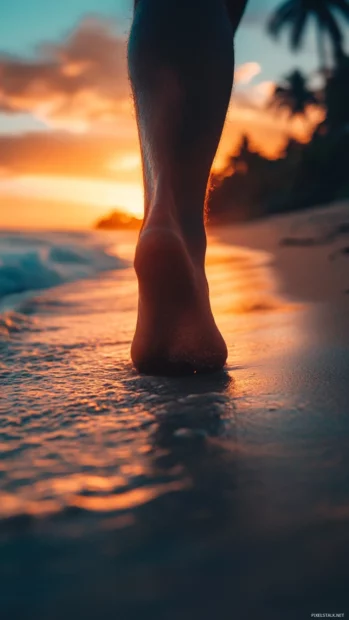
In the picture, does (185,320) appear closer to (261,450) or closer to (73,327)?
(261,450)

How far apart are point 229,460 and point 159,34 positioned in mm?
768

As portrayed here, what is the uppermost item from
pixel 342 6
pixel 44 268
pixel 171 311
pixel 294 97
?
pixel 342 6

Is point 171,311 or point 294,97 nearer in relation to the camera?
point 171,311

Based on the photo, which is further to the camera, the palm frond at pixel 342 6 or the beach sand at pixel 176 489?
the palm frond at pixel 342 6

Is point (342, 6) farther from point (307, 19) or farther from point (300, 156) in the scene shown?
point (300, 156)

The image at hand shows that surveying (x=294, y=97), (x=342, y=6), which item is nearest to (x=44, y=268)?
(x=342, y=6)

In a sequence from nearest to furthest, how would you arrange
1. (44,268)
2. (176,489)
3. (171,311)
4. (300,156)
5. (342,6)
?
(176,489) → (171,311) → (44,268) → (300,156) → (342,6)

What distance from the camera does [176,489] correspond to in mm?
503

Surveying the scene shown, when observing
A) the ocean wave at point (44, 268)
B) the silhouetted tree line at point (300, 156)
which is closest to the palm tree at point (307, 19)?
the silhouetted tree line at point (300, 156)

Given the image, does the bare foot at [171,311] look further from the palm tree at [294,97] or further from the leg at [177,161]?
the palm tree at [294,97]

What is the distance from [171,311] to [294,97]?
104 feet

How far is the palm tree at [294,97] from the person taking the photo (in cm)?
2928

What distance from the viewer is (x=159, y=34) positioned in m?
0.95

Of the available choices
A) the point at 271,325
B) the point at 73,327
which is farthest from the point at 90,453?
the point at 73,327
